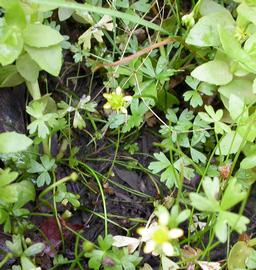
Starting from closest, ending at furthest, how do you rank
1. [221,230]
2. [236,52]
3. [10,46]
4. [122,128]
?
[221,230]
[10,46]
[236,52]
[122,128]

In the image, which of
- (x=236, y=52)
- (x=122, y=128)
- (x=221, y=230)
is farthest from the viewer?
(x=122, y=128)

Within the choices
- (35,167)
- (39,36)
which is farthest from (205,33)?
(35,167)

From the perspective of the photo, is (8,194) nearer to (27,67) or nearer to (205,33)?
(27,67)

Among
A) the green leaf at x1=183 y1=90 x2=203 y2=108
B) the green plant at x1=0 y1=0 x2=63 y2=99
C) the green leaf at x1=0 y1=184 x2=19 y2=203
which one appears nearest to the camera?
the green leaf at x1=0 y1=184 x2=19 y2=203

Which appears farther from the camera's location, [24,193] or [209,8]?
[209,8]

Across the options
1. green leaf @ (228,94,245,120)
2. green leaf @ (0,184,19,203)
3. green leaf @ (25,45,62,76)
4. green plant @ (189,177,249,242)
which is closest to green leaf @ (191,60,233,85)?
green leaf @ (228,94,245,120)

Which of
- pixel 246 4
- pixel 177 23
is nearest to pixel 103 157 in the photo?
pixel 177 23

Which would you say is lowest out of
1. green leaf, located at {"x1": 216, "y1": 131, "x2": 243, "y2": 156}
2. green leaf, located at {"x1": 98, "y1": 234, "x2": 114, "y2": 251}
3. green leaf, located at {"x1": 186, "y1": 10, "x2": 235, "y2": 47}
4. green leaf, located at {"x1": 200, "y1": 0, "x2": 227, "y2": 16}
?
green leaf, located at {"x1": 98, "y1": 234, "x2": 114, "y2": 251}

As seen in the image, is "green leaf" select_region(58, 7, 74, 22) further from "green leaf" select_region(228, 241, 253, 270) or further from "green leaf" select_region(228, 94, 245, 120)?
"green leaf" select_region(228, 241, 253, 270)
